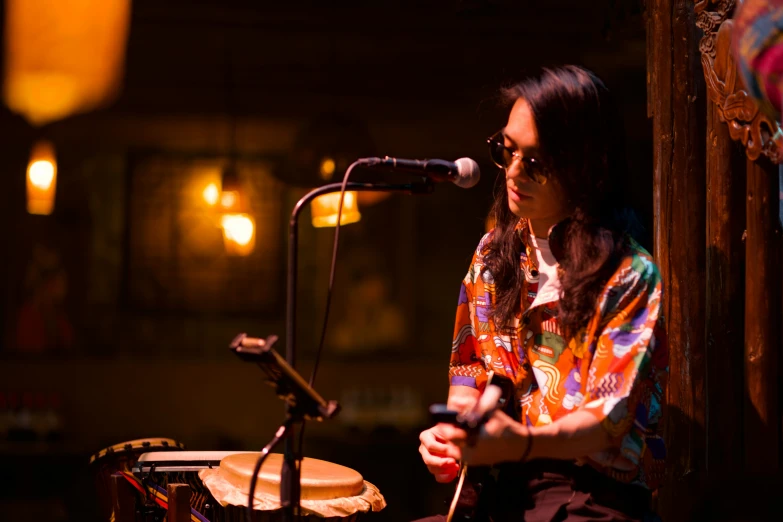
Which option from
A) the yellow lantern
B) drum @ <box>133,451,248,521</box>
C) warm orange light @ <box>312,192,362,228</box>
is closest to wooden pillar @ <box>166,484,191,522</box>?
drum @ <box>133,451,248,521</box>

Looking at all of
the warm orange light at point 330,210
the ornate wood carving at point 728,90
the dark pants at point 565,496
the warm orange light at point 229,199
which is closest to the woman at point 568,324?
the dark pants at point 565,496

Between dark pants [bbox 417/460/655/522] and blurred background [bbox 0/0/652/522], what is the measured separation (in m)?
7.24

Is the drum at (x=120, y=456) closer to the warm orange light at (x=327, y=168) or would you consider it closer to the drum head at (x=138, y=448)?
the drum head at (x=138, y=448)

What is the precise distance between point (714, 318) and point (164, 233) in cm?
871

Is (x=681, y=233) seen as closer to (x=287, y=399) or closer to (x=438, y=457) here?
(x=438, y=457)

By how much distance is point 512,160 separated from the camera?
9.13 feet

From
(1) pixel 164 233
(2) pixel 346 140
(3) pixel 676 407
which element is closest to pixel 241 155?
(1) pixel 164 233

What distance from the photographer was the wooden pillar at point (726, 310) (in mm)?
3410

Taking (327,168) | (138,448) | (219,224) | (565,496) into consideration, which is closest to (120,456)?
(138,448)

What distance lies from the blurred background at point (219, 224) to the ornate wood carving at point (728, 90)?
21.5 ft

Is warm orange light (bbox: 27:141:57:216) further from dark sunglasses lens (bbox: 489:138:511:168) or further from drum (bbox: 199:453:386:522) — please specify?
dark sunglasses lens (bbox: 489:138:511:168)

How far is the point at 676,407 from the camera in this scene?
137 inches

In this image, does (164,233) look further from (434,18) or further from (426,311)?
(434,18)

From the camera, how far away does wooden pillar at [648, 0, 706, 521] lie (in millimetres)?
3459
